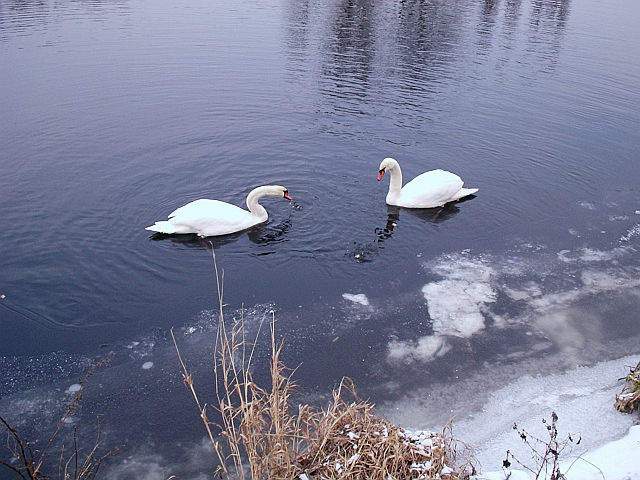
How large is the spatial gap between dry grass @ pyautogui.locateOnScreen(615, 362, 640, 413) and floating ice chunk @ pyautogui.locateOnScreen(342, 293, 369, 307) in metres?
3.25

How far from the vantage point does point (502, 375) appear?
22.2 ft

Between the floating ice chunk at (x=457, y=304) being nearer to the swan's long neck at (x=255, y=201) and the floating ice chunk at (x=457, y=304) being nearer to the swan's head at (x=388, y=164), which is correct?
the swan's head at (x=388, y=164)

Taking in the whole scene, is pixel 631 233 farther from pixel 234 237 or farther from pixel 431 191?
pixel 234 237

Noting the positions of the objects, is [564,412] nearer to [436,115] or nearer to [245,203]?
[245,203]

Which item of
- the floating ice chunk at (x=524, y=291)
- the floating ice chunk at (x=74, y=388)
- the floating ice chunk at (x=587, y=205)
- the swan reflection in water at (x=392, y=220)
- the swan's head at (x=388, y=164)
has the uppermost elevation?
the swan's head at (x=388, y=164)

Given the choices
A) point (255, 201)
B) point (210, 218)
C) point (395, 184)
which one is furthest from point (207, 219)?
point (395, 184)

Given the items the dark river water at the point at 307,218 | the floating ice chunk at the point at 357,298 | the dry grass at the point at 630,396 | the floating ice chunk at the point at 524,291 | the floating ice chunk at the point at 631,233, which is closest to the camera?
the dry grass at the point at 630,396

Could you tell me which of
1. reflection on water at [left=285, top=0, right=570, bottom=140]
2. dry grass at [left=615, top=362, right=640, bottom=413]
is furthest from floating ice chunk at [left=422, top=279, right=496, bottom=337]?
reflection on water at [left=285, top=0, right=570, bottom=140]

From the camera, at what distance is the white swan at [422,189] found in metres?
10.7

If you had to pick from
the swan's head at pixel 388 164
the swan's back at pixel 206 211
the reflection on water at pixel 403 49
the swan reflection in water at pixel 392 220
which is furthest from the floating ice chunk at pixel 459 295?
the reflection on water at pixel 403 49

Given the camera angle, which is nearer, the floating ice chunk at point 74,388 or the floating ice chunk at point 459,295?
the floating ice chunk at point 74,388

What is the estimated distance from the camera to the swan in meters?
9.35

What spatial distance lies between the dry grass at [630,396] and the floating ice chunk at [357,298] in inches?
128

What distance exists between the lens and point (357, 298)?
8.16m
